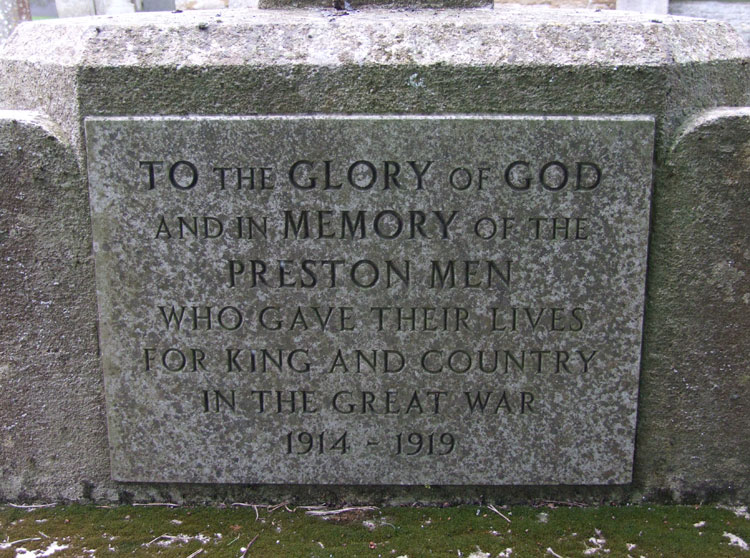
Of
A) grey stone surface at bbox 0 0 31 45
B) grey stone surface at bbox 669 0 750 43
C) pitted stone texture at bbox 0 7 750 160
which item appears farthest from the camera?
grey stone surface at bbox 0 0 31 45

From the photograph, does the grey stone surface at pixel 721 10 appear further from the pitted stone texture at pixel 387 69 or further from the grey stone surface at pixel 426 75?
the pitted stone texture at pixel 387 69

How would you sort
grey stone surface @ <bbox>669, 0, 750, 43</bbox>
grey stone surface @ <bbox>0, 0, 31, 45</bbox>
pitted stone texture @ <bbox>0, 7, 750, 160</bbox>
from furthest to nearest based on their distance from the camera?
1. grey stone surface @ <bbox>0, 0, 31, 45</bbox>
2. grey stone surface @ <bbox>669, 0, 750, 43</bbox>
3. pitted stone texture @ <bbox>0, 7, 750, 160</bbox>

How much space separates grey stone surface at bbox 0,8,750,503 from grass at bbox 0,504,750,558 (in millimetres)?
306

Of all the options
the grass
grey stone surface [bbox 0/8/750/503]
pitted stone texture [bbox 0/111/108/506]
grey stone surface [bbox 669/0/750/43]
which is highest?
grey stone surface [bbox 669/0/750/43]

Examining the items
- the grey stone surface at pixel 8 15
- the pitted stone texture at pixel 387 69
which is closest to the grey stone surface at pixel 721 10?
the pitted stone texture at pixel 387 69

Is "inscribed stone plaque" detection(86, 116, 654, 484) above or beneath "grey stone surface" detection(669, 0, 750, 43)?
beneath

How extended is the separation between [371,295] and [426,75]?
2.33 feet

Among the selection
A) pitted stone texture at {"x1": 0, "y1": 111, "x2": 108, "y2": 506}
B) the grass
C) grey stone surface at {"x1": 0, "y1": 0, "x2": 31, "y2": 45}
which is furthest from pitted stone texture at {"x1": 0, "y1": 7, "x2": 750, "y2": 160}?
grey stone surface at {"x1": 0, "y1": 0, "x2": 31, "y2": 45}

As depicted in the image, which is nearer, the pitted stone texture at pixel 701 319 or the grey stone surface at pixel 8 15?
the pitted stone texture at pixel 701 319

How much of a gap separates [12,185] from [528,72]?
1.67m

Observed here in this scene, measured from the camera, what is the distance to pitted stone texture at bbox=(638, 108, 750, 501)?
199 cm

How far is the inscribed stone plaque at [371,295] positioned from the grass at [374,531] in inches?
4.8

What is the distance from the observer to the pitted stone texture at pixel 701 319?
1.99 metres

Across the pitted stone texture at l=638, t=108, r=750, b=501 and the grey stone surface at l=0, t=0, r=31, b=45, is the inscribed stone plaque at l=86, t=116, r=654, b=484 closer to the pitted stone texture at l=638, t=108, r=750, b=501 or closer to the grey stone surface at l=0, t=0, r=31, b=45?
the pitted stone texture at l=638, t=108, r=750, b=501
